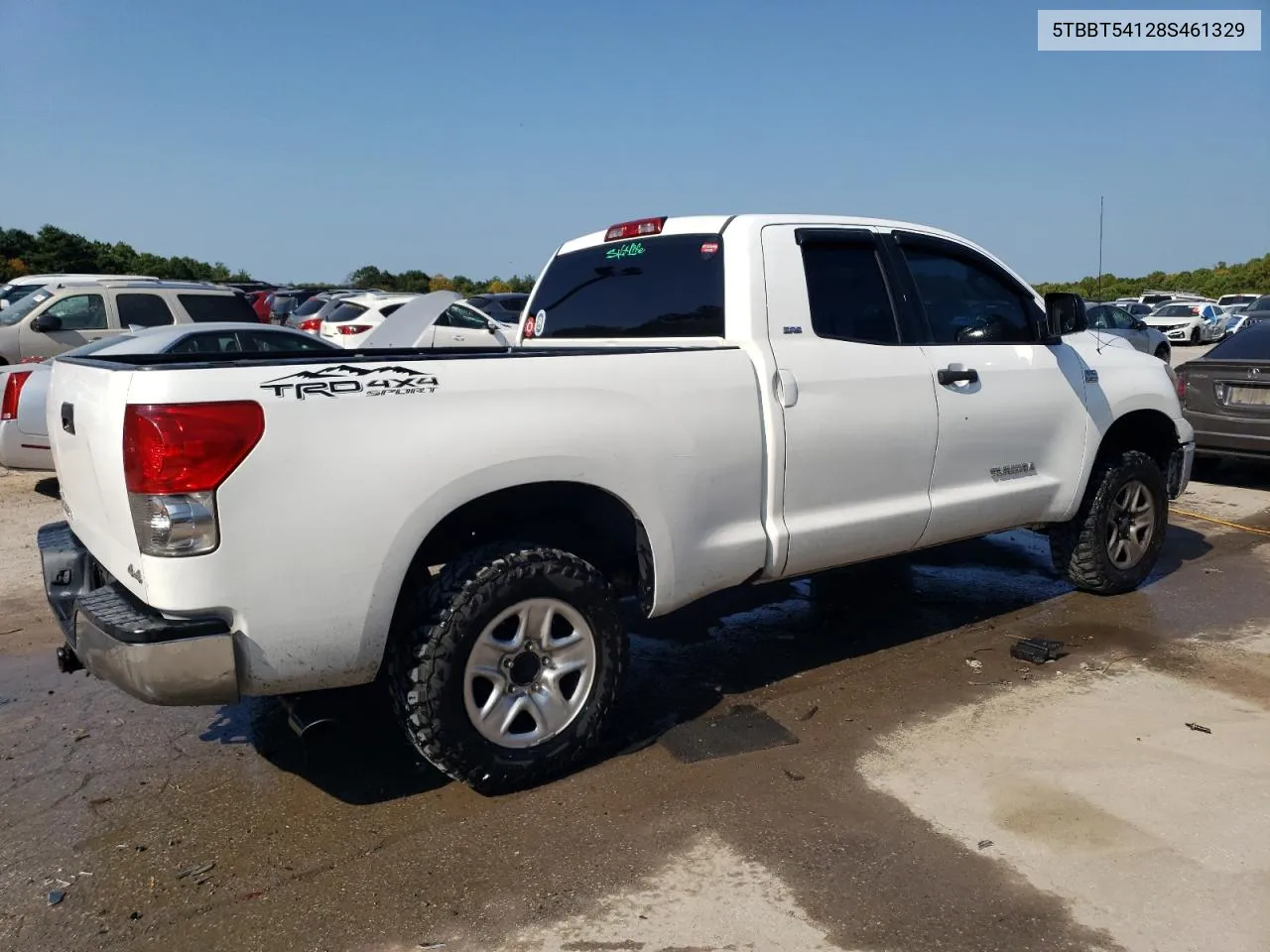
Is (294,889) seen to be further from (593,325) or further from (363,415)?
(593,325)

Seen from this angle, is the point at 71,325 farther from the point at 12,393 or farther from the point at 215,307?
the point at 12,393

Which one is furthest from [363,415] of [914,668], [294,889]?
[914,668]

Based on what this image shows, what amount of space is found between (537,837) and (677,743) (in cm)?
85

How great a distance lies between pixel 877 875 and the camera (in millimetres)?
3094

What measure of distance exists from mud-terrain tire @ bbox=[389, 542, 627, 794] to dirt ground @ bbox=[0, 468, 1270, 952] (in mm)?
164

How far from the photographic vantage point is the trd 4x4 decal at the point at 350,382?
307cm

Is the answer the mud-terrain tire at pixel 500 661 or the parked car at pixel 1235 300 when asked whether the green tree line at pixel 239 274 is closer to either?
the parked car at pixel 1235 300

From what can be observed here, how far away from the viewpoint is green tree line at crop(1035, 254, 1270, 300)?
188 ft

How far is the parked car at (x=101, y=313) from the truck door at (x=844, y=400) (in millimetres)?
10873

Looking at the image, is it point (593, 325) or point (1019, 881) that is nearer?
point (1019, 881)

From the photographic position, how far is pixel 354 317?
18.1 meters

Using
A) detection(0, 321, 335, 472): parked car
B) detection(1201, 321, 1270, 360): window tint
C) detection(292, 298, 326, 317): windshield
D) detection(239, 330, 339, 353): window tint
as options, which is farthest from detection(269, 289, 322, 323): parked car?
detection(1201, 321, 1270, 360): window tint

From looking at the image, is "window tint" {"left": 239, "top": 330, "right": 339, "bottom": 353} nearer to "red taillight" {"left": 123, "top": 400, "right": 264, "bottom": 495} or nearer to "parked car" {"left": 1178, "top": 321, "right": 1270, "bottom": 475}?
"red taillight" {"left": 123, "top": 400, "right": 264, "bottom": 495}

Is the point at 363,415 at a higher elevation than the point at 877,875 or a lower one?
higher
